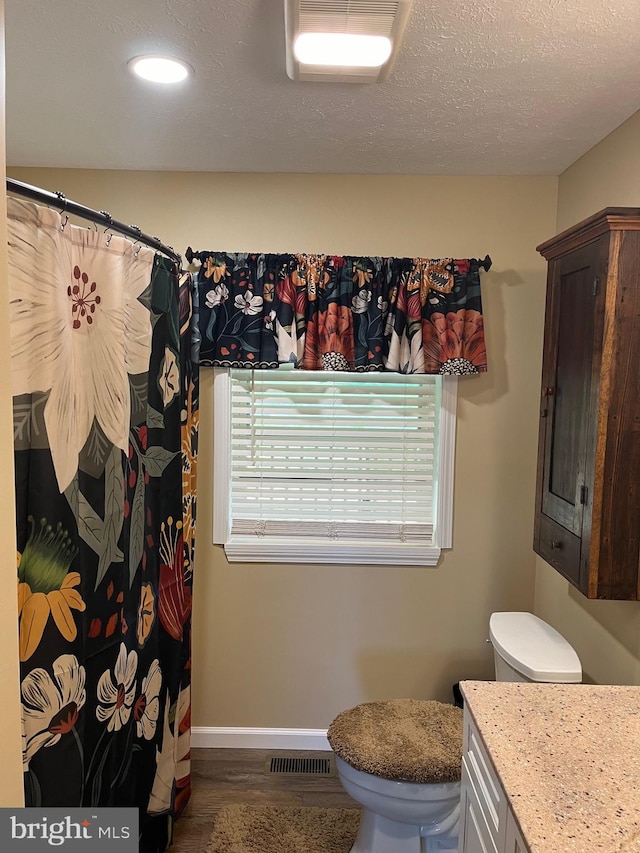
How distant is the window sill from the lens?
9.11 ft

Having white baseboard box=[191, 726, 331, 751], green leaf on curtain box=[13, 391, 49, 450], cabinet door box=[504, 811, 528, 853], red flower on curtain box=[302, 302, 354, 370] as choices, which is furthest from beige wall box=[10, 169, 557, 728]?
cabinet door box=[504, 811, 528, 853]

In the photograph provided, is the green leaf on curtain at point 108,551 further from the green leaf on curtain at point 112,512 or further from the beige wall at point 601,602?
the beige wall at point 601,602

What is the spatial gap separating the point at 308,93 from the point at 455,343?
114cm

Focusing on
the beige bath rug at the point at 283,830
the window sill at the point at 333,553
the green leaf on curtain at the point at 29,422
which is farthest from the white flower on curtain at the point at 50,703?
the window sill at the point at 333,553

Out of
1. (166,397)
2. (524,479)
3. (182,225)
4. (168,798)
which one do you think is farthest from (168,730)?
(182,225)

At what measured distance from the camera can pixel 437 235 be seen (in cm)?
271

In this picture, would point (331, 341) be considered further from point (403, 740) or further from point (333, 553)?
point (403, 740)

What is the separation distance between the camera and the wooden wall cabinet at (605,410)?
1.74 meters

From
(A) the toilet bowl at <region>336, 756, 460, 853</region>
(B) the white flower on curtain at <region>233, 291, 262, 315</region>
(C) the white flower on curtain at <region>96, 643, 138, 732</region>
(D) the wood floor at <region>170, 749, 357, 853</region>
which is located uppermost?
(B) the white flower on curtain at <region>233, 291, 262, 315</region>

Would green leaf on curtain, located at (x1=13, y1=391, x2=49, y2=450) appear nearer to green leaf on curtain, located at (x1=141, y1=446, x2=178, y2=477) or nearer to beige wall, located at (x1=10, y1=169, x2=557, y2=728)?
green leaf on curtain, located at (x1=141, y1=446, x2=178, y2=477)

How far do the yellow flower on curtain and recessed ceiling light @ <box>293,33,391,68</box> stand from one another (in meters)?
1.25

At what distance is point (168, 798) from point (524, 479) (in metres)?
1.82

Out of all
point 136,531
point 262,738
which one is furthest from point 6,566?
point 262,738

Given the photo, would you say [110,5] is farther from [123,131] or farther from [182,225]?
[182,225]
